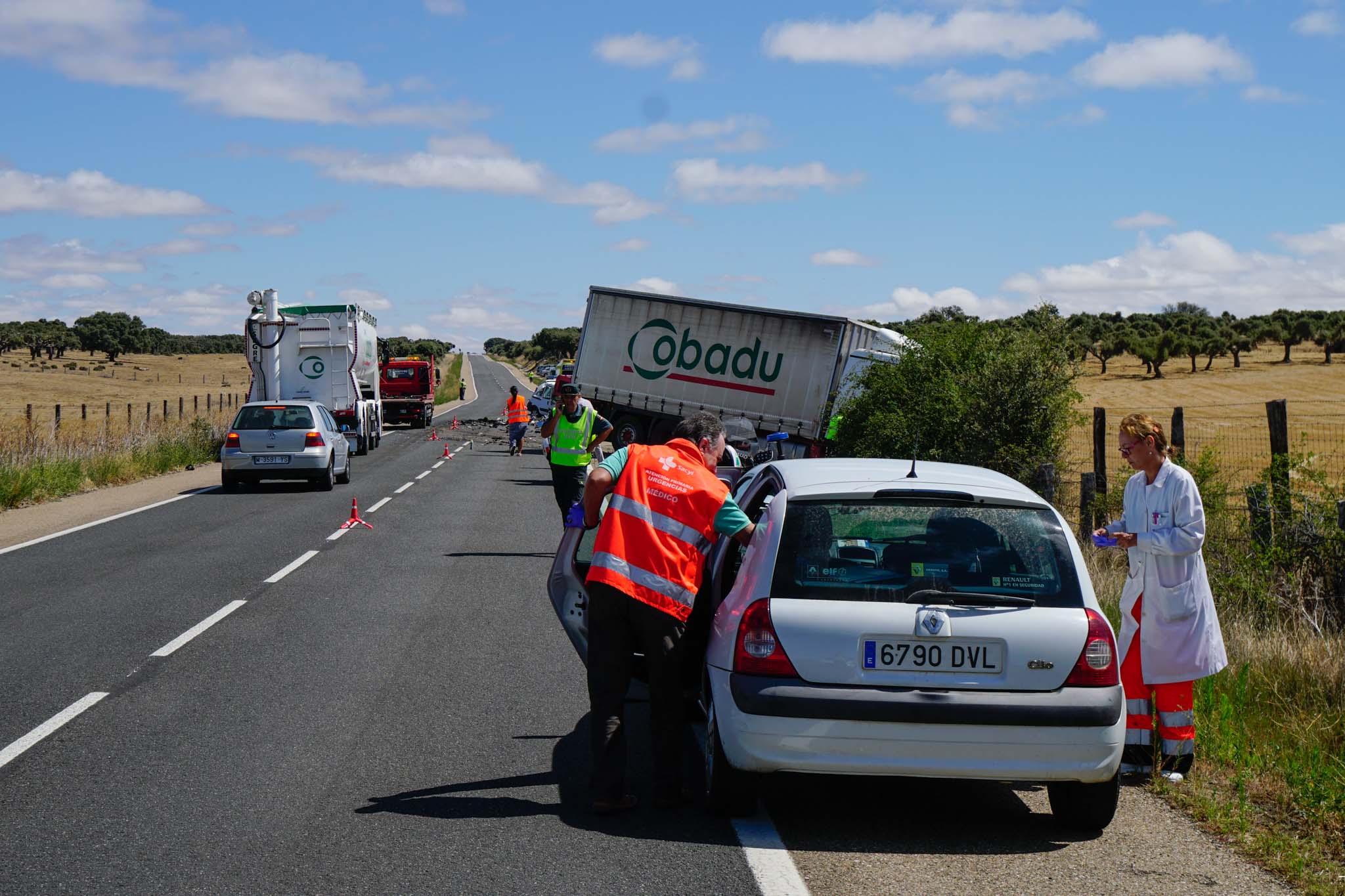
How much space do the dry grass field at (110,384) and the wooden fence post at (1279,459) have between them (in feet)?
136

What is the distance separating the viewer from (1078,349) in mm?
16734

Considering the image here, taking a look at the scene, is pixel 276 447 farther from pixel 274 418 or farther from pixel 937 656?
pixel 937 656

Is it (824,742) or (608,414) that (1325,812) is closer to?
(824,742)

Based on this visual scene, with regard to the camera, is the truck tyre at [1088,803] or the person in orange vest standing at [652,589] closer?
the truck tyre at [1088,803]

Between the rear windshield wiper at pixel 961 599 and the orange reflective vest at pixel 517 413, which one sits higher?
the orange reflective vest at pixel 517 413

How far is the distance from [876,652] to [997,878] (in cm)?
91

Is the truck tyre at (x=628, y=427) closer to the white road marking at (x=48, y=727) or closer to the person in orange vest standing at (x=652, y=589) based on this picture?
the white road marking at (x=48, y=727)

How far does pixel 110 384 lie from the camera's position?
83.9 metres

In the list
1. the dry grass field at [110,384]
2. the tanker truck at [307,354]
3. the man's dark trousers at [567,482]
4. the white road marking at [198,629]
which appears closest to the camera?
the white road marking at [198,629]

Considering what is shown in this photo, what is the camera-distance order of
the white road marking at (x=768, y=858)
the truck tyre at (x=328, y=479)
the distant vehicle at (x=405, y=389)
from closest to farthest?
the white road marking at (x=768, y=858) → the truck tyre at (x=328, y=479) → the distant vehicle at (x=405, y=389)

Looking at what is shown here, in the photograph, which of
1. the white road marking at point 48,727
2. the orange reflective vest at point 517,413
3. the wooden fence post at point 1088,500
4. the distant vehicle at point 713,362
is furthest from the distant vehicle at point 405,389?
the white road marking at point 48,727

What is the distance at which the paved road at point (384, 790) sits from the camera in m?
4.56

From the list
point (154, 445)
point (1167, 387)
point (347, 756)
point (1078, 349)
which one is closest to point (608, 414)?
point (154, 445)

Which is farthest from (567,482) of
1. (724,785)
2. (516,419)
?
(516,419)
